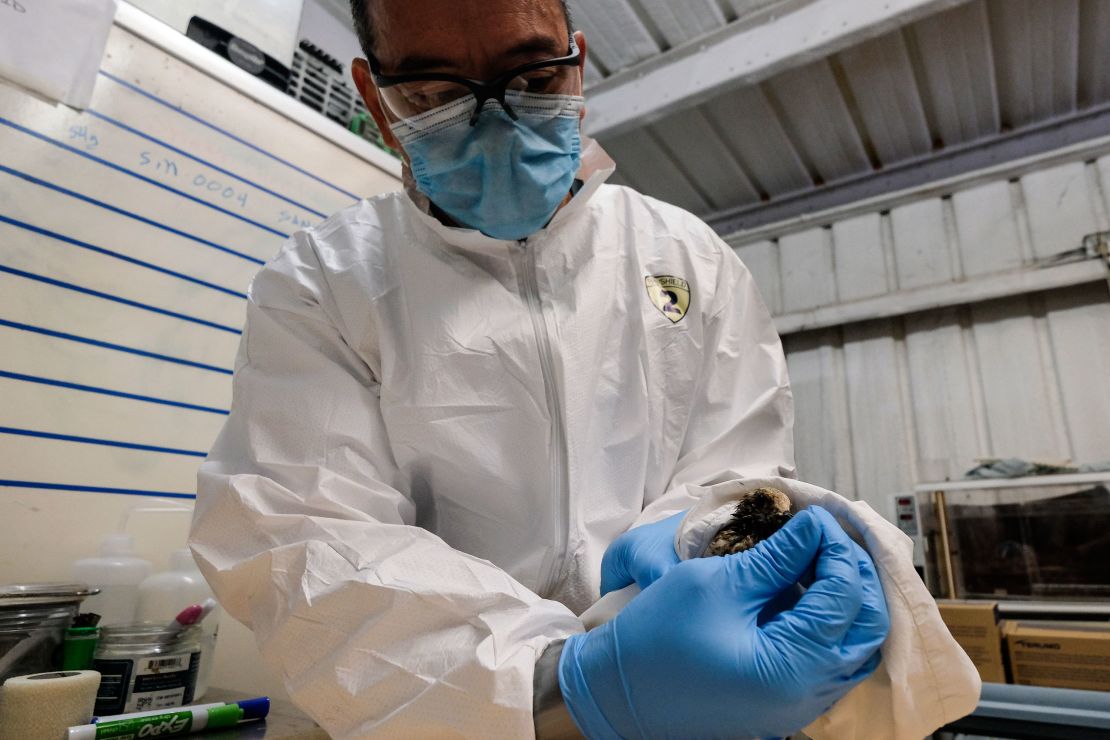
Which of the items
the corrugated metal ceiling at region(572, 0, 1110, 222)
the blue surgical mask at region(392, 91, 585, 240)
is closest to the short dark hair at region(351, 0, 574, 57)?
the blue surgical mask at region(392, 91, 585, 240)

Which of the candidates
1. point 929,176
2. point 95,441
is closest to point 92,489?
point 95,441

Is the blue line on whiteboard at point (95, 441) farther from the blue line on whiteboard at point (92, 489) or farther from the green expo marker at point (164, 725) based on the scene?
the green expo marker at point (164, 725)

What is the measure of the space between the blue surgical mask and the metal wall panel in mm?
2357

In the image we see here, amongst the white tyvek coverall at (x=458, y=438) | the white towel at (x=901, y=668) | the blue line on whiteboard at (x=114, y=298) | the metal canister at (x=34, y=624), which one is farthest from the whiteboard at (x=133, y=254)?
the white towel at (x=901, y=668)

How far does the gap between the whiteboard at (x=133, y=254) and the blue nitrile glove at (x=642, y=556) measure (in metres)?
1.12

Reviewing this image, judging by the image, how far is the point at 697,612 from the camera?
21.1 inches

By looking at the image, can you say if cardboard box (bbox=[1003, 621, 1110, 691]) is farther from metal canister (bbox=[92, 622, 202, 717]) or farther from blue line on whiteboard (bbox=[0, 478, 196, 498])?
blue line on whiteboard (bbox=[0, 478, 196, 498])

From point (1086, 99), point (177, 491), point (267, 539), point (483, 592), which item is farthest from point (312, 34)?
point (1086, 99)

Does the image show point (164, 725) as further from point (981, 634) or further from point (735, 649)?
point (981, 634)

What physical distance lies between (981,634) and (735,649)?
77.3 inches

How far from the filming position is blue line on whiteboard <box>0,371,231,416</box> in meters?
1.23

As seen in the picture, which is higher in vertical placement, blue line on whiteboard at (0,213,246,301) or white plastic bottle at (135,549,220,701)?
blue line on whiteboard at (0,213,246,301)

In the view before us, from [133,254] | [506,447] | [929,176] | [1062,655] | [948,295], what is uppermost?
[929,176]

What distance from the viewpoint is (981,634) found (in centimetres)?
199
